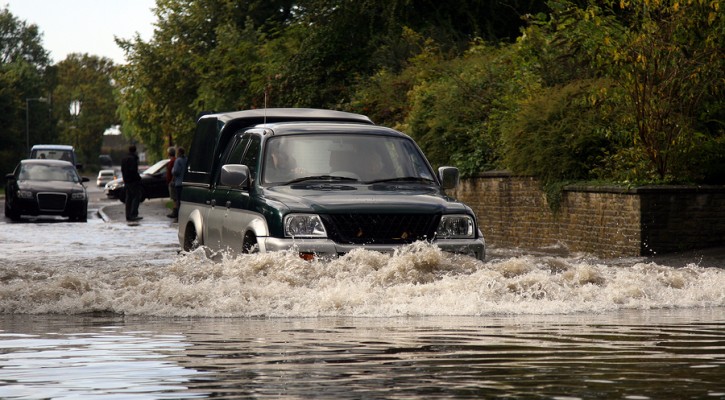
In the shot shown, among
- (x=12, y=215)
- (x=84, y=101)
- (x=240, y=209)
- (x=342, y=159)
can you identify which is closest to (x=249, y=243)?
(x=240, y=209)

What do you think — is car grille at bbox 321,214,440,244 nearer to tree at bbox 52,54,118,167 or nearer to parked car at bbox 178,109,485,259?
parked car at bbox 178,109,485,259

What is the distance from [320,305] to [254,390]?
4945 millimetres

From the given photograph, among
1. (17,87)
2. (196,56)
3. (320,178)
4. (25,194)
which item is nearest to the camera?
(320,178)

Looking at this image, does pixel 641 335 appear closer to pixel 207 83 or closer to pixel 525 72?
pixel 525 72

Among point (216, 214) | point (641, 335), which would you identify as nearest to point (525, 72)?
point (216, 214)

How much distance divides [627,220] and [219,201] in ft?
24.1

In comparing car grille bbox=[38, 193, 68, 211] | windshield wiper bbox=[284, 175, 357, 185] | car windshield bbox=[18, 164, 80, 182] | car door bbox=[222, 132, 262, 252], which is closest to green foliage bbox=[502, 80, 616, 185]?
car door bbox=[222, 132, 262, 252]

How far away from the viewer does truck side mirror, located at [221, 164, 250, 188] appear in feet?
42.5

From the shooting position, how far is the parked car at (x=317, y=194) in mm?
12234

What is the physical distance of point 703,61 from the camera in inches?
791

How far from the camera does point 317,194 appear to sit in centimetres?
1256

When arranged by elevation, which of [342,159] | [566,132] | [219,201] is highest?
[566,132]

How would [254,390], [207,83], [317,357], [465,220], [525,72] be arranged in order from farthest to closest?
1. [207,83]
2. [525,72]
3. [465,220]
4. [317,357]
5. [254,390]

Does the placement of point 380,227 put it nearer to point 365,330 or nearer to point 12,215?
point 365,330
